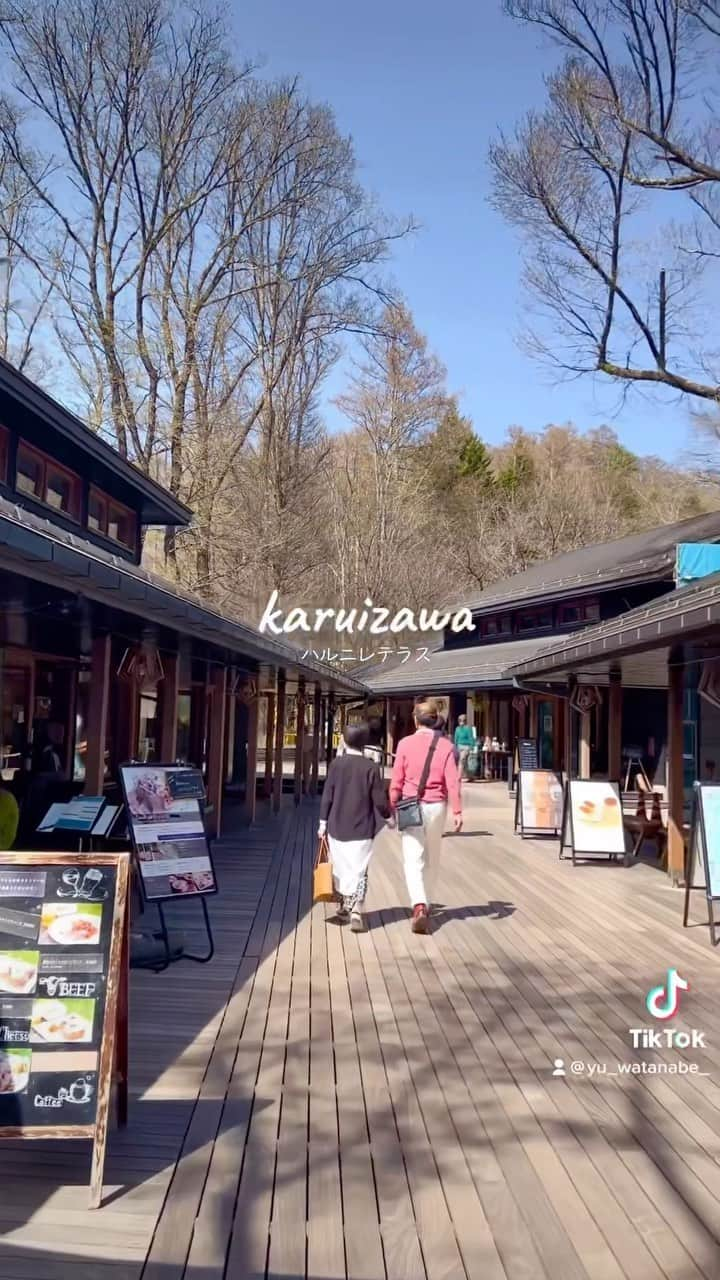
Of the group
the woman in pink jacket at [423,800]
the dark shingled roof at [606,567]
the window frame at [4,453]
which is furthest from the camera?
the dark shingled roof at [606,567]

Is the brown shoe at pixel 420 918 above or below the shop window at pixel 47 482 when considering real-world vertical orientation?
below

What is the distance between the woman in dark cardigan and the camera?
21.9ft

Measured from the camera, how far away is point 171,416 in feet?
65.8

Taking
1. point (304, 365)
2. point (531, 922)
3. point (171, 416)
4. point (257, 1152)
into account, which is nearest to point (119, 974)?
point (257, 1152)

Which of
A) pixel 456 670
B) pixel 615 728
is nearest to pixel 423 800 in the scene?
pixel 615 728

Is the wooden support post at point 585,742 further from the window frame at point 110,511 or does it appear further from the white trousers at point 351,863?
the window frame at point 110,511

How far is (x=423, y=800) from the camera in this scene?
21.9 feet

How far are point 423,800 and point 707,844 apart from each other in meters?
1.88

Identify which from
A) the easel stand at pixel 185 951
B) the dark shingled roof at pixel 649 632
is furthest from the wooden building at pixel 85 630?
the dark shingled roof at pixel 649 632

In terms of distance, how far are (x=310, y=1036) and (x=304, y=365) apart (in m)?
23.4

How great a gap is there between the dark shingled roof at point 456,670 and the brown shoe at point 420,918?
13.2 meters

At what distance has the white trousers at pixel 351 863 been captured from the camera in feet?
22.0

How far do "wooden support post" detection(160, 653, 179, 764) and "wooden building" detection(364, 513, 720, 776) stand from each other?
5.17 metres

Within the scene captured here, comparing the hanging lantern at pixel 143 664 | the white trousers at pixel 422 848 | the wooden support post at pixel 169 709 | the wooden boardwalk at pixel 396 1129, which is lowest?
the wooden boardwalk at pixel 396 1129
